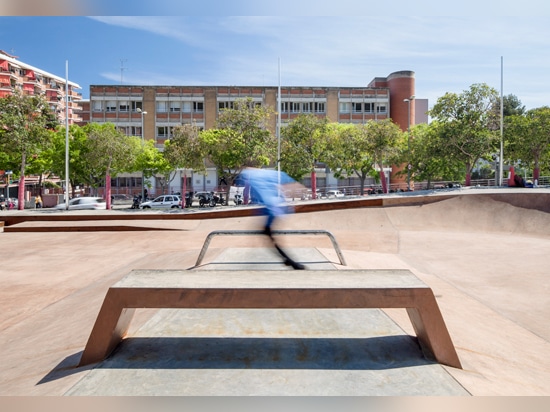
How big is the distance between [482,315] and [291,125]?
25947 mm

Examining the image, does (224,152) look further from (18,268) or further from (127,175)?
(127,175)

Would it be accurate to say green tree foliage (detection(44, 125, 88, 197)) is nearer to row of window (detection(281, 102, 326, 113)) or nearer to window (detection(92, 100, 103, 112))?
window (detection(92, 100, 103, 112))

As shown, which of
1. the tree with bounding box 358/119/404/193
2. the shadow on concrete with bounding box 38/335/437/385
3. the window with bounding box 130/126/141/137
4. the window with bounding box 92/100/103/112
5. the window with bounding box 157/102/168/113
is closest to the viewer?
the shadow on concrete with bounding box 38/335/437/385

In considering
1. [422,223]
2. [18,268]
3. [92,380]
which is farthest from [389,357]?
[422,223]

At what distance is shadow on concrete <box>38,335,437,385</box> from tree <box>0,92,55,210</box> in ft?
89.9

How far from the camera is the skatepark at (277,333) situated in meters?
2.78

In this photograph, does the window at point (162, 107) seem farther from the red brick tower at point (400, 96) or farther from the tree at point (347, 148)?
the red brick tower at point (400, 96)

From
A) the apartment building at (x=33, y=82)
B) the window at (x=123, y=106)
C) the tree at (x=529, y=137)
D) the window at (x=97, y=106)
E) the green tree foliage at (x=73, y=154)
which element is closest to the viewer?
the tree at (x=529, y=137)

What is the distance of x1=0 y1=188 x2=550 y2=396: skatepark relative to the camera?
278 cm

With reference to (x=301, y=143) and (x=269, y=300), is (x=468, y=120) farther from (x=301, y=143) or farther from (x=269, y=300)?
(x=269, y=300)

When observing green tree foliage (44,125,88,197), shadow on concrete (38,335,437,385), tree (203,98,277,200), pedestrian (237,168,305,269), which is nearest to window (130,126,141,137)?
green tree foliage (44,125,88,197)

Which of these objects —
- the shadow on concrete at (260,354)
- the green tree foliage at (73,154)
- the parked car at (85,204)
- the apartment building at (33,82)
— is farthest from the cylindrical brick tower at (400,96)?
the shadow on concrete at (260,354)

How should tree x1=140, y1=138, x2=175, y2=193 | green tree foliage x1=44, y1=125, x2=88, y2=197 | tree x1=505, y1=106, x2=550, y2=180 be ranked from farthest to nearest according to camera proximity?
tree x1=140, y1=138, x2=175, y2=193, green tree foliage x1=44, y1=125, x2=88, y2=197, tree x1=505, y1=106, x2=550, y2=180

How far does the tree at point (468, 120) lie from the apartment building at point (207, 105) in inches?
1024
